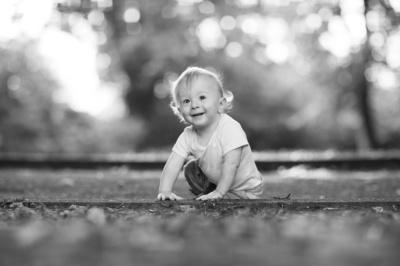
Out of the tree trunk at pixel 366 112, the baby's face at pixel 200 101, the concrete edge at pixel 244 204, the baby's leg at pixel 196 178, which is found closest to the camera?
the concrete edge at pixel 244 204

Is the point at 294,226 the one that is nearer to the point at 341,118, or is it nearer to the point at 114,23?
the point at 341,118

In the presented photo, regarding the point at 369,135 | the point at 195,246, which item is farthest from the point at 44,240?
the point at 369,135

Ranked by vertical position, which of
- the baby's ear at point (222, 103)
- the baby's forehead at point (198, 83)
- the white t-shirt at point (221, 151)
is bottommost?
the white t-shirt at point (221, 151)

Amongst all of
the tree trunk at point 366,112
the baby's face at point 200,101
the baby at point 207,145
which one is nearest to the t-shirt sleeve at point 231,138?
Result: the baby at point 207,145

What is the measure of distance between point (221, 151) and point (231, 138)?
13 cm

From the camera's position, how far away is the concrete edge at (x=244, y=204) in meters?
3.43

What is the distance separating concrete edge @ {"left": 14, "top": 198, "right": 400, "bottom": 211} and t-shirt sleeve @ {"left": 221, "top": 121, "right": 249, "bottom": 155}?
57 centimetres

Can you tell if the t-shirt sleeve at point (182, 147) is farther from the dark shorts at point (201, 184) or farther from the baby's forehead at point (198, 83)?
the baby's forehead at point (198, 83)

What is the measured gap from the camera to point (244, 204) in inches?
134

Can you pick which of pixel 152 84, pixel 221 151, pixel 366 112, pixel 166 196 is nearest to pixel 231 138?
pixel 221 151

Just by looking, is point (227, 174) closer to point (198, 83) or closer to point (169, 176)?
point (169, 176)

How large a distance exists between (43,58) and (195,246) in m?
24.0

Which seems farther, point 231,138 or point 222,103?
point 222,103

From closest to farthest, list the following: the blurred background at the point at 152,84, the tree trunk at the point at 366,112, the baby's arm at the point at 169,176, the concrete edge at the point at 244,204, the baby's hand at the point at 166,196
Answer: the concrete edge at the point at 244,204 → the baby's hand at the point at 166,196 → the baby's arm at the point at 169,176 → the tree trunk at the point at 366,112 → the blurred background at the point at 152,84
